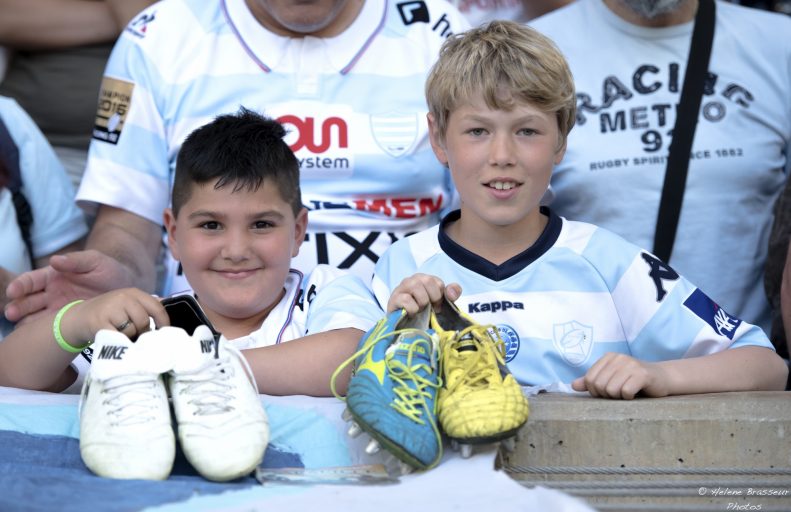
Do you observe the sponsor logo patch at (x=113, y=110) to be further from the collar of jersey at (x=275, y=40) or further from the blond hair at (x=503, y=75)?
the blond hair at (x=503, y=75)

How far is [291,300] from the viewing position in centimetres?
263

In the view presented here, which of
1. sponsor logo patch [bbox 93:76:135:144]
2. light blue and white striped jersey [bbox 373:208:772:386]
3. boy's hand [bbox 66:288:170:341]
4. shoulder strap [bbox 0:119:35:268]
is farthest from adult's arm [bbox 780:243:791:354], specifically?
shoulder strap [bbox 0:119:35:268]

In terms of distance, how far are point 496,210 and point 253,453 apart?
91 cm

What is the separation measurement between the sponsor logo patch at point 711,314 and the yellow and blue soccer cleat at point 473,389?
0.50 metres

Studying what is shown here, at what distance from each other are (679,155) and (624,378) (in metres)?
1.11

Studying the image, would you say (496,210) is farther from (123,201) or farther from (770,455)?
(123,201)

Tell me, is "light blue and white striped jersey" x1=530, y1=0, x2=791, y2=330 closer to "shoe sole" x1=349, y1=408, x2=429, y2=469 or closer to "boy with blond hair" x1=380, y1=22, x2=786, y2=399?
"boy with blond hair" x1=380, y1=22, x2=786, y2=399

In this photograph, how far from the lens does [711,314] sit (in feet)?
7.88

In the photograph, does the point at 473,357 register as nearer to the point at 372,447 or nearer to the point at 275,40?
the point at 372,447

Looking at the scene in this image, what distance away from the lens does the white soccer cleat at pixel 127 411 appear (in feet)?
5.98

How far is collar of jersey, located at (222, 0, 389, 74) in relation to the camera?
3.10 metres

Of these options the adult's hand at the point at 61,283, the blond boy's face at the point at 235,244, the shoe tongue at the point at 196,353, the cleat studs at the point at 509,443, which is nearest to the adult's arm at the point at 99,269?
the adult's hand at the point at 61,283

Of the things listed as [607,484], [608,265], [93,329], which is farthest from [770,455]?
[93,329]

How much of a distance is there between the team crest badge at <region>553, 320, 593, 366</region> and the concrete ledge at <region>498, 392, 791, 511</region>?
359 mm
